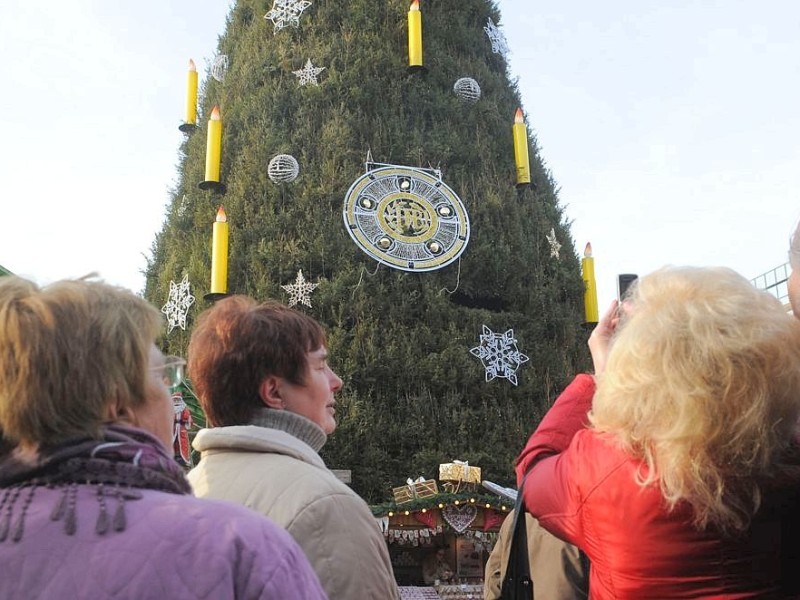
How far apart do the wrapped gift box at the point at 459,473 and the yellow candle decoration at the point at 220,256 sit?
3.71 m

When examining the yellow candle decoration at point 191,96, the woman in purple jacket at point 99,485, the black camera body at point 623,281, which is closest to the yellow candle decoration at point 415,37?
the yellow candle decoration at point 191,96

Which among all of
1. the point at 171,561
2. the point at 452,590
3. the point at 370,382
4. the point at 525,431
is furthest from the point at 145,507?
the point at 525,431

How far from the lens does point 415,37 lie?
12.3 meters

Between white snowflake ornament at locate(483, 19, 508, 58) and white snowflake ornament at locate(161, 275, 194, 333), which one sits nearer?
white snowflake ornament at locate(161, 275, 194, 333)

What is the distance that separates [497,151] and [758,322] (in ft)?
36.6

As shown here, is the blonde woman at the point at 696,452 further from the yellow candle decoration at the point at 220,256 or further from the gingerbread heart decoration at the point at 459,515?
the yellow candle decoration at the point at 220,256

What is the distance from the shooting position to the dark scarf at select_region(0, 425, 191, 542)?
111cm

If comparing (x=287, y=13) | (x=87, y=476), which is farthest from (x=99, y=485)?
(x=287, y=13)

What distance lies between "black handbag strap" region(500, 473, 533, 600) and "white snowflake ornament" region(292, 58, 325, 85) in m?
10.9

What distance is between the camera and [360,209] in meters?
11.1

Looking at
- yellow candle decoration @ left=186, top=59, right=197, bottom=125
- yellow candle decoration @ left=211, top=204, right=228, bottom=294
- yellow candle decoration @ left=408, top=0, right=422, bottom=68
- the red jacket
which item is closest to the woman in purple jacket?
the red jacket

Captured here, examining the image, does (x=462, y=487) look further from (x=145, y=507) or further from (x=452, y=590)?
(x=145, y=507)

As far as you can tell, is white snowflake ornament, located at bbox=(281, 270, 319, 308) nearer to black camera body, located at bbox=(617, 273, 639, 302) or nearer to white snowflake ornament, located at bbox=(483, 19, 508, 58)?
white snowflake ornament, located at bbox=(483, 19, 508, 58)

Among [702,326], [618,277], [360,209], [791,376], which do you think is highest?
[360,209]
